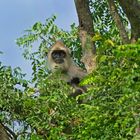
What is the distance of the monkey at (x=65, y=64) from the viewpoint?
1138 centimetres

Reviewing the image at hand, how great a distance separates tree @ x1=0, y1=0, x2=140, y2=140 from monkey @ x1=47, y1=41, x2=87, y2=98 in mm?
663

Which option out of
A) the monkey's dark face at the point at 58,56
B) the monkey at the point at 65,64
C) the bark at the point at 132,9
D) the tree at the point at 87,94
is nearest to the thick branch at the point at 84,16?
the tree at the point at 87,94

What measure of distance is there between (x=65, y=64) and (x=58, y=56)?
22cm

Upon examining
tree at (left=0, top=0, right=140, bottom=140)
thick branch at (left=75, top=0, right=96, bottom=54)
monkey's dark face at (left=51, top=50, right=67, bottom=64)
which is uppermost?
thick branch at (left=75, top=0, right=96, bottom=54)

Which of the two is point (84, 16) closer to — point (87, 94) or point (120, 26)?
point (120, 26)

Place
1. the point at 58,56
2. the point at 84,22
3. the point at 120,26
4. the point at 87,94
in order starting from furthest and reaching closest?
the point at 58,56 → the point at 84,22 → the point at 120,26 → the point at 87,94

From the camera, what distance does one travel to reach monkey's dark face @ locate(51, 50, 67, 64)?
458 inches

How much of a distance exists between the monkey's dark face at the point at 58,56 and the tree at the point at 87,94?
89 cm

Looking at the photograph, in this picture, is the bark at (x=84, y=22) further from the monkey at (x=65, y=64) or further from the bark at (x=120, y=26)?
the monkey at (x=65, y=64)

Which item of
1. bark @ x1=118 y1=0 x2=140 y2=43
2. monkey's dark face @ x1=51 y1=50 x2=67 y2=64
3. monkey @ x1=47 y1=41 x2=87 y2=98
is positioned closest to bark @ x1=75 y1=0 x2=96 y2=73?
bark @ x1=118 y1=0 x2=140 y2=43

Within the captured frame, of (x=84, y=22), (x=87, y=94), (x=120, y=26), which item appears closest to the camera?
(x=87, y=94)

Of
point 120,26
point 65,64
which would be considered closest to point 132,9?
point 120,26

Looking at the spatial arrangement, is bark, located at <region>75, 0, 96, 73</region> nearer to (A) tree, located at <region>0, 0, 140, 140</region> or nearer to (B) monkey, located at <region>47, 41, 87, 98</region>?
(A) tree, located at <region>0, 0, 140, 140</region>

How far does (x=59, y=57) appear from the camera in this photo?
469 inches
